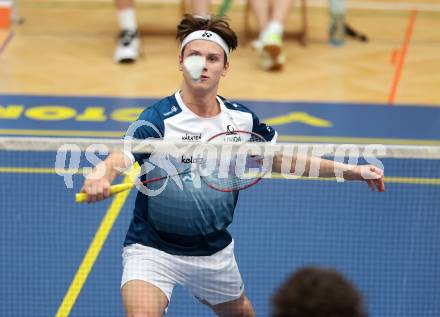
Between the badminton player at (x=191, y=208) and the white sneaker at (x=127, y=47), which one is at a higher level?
the badminton player at (x=191, y=208)

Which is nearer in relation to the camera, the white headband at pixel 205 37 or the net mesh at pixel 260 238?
the white headband at pixel 205 37

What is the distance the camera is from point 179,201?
4.80m

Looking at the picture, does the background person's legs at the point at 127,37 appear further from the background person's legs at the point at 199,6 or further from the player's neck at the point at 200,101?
the player's neck at the point at 200,101

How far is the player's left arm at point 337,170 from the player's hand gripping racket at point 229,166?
143mm

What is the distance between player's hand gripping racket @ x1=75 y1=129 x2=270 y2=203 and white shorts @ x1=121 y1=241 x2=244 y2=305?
1.23 feet

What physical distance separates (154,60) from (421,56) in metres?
3.33

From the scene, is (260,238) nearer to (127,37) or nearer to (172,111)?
(172,111)

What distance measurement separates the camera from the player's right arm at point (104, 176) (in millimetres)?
4180

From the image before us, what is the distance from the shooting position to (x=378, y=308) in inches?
253

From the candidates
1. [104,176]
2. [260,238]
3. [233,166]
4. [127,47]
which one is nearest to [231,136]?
[233,166]

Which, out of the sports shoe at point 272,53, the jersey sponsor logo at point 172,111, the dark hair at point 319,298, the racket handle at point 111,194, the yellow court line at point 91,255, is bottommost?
the sports shoe at point 272,53

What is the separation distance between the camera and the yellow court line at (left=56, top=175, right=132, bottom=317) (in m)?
6.31

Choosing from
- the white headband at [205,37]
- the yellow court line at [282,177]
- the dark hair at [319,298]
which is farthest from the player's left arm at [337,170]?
the yellow court line at [282,177]

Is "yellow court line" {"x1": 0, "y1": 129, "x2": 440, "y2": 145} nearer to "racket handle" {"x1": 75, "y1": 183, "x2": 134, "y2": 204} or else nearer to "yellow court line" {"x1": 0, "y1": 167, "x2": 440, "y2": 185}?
"yellow court line" {"x1": 0, "y1": 167, "x2": 440, "y2": 185}
